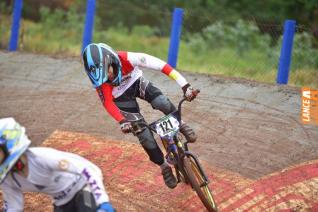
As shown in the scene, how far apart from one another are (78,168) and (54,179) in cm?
22

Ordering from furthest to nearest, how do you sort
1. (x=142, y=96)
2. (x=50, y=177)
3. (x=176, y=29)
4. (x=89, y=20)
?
Answer: (x=89, y=20)
(x=176, y=29)
(x=142, y=96)
(x=50, y=177)

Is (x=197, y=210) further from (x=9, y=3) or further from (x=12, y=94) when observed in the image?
(x=9, y=3)

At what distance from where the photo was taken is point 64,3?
2825 centimetres

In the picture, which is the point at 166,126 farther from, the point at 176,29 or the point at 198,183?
the point at 176,29

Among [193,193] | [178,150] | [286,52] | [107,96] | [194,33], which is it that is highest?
[107,96]

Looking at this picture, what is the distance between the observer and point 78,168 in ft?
16.5

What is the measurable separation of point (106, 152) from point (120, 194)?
1.68m

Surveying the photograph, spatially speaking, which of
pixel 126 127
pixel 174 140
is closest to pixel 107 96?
pixel 126 127

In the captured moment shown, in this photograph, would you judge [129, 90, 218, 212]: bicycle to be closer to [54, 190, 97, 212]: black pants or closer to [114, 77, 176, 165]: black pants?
[114, 77, 176, 165]: black pants

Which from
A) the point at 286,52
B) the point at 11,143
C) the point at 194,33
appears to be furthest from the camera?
the point at 194,33

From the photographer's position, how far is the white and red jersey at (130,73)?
7.66 metres

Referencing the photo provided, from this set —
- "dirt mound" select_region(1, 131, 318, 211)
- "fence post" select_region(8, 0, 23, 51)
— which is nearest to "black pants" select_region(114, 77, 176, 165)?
"dirt mound" select_region(1, 131, 318, 211)

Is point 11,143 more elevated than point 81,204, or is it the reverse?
point 11,143

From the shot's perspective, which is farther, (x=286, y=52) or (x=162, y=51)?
(x=162, y=51)
